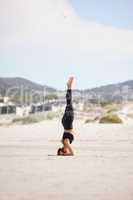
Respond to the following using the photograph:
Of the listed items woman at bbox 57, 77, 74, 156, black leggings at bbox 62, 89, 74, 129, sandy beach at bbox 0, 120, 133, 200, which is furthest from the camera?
black leggings at bbox 62, 89, 74, 129

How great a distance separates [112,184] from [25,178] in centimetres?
156

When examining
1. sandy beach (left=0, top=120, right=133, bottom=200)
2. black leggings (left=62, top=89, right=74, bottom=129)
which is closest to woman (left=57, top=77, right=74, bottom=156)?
black leggings (left=62, top=89, right=74, bottom=129)

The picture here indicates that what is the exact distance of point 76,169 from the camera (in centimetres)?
1091

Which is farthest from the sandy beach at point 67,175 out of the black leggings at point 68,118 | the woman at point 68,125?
the black leggings at point 68,118

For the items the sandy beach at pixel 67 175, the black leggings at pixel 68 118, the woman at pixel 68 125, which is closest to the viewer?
the sandy beach at pixel 67 175

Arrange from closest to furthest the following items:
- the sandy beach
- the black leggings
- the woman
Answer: the sandy beach < the woman < the black leggings

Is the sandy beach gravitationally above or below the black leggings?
below

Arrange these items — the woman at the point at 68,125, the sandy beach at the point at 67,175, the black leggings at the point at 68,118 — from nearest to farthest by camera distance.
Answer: the sandy beach at the point at 67,175 < the woman at the point at 68,125 < the black leggings at the point at 68,118

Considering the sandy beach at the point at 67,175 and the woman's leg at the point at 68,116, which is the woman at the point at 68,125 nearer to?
the woman's leg at the point at 68,116

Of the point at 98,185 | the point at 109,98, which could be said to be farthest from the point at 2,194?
the point at 109,98

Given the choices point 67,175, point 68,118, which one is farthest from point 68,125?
point 67,175

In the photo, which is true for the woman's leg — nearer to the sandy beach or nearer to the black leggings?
the black leggings

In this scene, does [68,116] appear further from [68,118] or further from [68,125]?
[68,125]

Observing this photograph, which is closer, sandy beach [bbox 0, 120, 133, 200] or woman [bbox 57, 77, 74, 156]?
sandy beach [bbox 0, 120, 133, 200]
